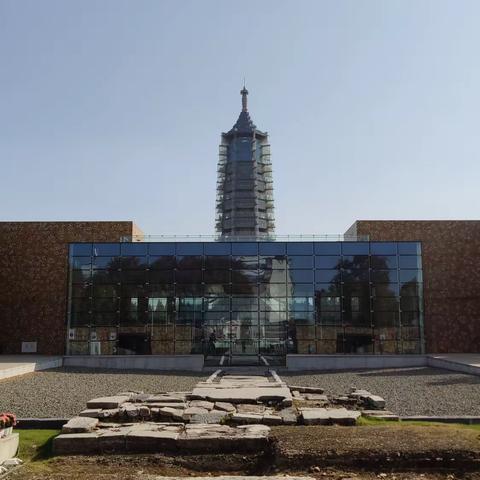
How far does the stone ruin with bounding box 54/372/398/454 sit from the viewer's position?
418 inches

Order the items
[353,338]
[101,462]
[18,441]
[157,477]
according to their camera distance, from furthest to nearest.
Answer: [353,338] < [18,441] < [101,462] < [157,477]

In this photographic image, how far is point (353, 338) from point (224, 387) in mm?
17131

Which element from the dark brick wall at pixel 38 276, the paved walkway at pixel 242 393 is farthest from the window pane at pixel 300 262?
the paved walkway at pixel 242 393

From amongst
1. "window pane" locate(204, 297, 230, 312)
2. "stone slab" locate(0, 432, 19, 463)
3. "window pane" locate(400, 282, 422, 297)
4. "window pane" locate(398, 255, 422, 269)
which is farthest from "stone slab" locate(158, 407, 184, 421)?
"window pane" locate(398, 255, 422, 269)

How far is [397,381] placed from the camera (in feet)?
77.6

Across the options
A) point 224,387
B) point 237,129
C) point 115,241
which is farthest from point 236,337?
point 237,129

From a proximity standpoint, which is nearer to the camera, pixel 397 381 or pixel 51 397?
pixel 51 397

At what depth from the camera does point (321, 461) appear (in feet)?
31.1

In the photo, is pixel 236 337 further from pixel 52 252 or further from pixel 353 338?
pixel 52 252

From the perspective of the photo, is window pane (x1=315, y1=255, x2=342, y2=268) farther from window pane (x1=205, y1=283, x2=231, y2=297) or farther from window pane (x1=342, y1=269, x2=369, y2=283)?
window pane (x1=205, y1=283, x2=231, y2=297)

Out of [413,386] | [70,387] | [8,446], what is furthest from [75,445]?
[413,386]

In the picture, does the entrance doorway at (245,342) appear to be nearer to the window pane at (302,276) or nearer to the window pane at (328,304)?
the window pane at (328,304)

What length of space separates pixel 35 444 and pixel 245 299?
22.5 m

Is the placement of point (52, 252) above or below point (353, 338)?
above
